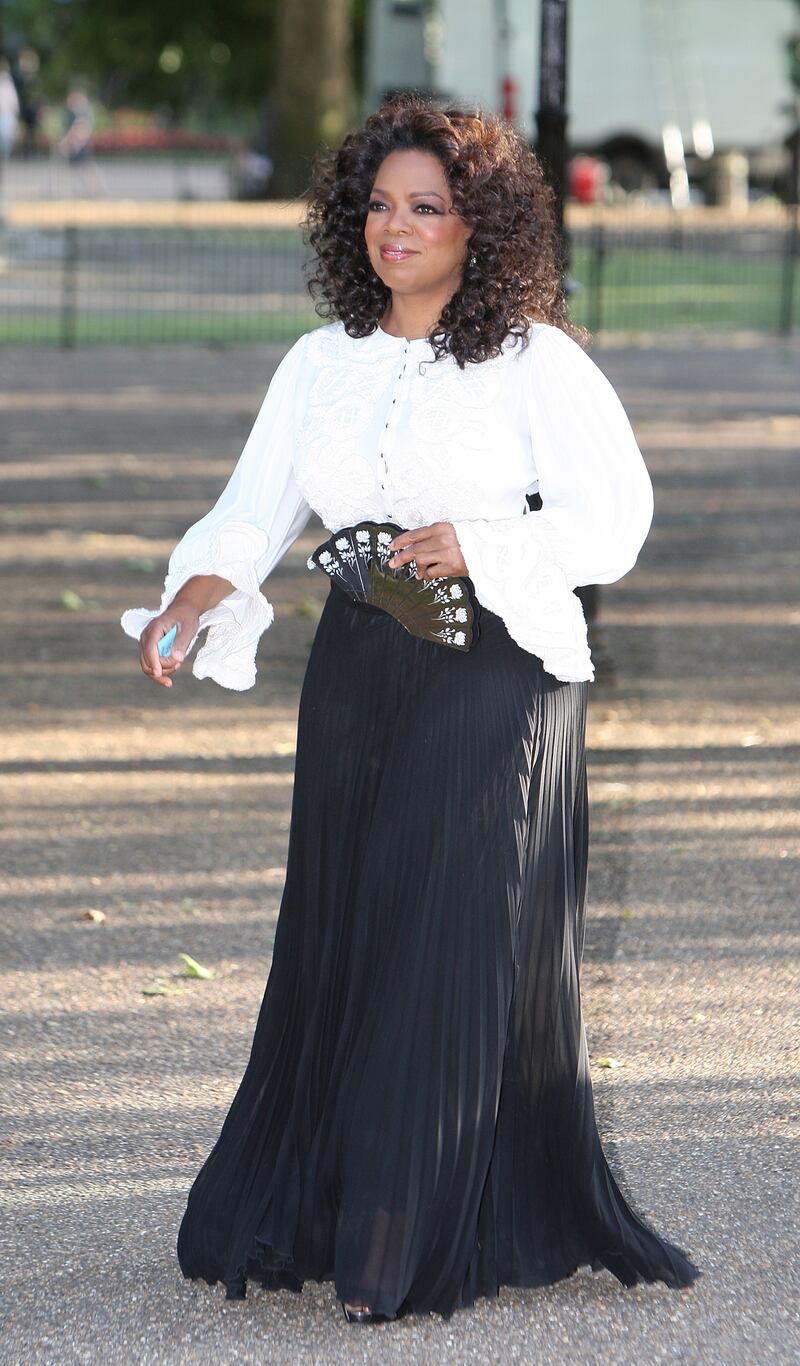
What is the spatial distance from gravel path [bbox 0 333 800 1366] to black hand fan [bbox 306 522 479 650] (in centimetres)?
125

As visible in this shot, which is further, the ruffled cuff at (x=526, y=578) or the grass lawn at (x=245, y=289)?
the grass lawn at (x=245, y=289)

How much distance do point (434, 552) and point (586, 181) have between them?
2700cm

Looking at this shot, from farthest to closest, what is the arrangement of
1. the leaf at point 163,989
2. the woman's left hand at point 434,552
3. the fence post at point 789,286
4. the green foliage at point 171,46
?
the green foliage at point 171,46 → the fence post at point 789,286 → the leaf at point 163,989 → the woman's left hand at point 434,552

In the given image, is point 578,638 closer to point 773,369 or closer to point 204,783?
point 204,783

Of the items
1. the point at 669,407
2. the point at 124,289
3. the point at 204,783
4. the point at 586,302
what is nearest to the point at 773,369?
the point at 669,407

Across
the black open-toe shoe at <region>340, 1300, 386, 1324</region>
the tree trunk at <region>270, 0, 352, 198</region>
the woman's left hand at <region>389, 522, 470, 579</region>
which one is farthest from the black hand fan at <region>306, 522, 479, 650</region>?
the tree trunk at <region>270, 0, 352, 198</region>

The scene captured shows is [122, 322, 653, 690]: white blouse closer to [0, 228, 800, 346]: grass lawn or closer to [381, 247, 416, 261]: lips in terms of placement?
[381, 247, 416, 261]: lips

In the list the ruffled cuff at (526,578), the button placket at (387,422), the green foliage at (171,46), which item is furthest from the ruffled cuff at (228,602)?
the green foliage at (171,46)

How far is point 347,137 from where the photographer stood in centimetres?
363

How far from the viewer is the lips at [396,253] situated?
11.5ft

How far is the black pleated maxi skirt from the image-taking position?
136 inches

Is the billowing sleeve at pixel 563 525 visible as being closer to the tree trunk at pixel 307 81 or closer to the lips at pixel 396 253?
the lips at pixel 396 253

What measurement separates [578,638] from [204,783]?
3.98 meters

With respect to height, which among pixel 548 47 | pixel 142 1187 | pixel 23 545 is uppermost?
pixel 548 47
